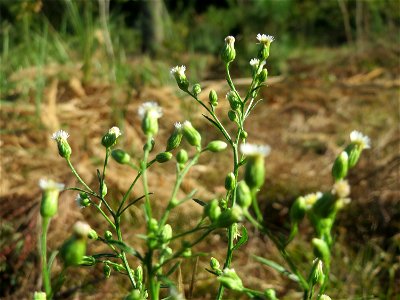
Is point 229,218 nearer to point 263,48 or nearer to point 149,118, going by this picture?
point 149,118

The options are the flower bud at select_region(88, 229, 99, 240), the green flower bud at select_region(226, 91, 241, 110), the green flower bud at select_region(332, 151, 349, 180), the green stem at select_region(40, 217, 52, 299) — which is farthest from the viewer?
the green flower bud at select_region(226, 91, 241, 110)

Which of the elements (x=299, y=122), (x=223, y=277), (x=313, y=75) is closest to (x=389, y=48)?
(x=313, y=75)

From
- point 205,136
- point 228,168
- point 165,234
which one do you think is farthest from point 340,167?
point 205,136

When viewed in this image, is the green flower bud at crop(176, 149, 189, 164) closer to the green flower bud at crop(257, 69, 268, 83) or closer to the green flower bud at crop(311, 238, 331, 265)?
the green flower bud at crop(311, 238, 331, 265)

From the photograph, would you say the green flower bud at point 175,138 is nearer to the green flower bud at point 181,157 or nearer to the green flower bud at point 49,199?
the green flower bud at point 181,157

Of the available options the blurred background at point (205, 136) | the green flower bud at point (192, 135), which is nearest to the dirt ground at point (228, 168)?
the blurred background at point (205, 136)

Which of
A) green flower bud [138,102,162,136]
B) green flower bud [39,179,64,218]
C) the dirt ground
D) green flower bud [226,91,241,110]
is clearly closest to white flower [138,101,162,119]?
green flower bud [138,102,162,136]
